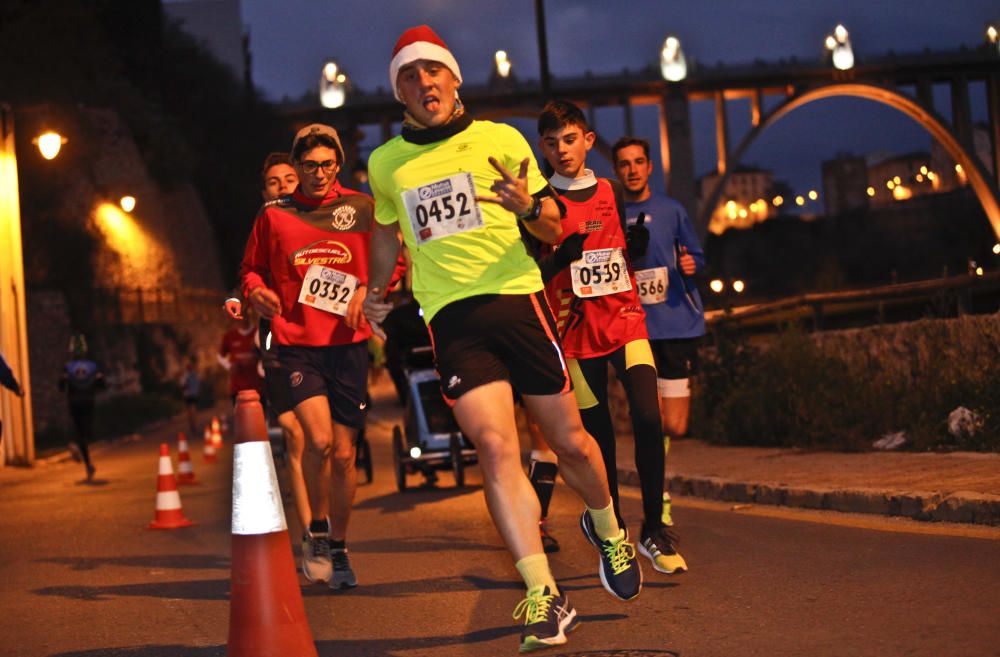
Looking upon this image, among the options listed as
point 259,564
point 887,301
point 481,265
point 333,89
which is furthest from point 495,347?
point 333,89

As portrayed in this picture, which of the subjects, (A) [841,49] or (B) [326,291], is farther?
(A) [841,49]

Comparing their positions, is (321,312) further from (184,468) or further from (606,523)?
(184,468)

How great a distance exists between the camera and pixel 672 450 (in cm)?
1409

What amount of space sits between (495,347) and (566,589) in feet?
5.56

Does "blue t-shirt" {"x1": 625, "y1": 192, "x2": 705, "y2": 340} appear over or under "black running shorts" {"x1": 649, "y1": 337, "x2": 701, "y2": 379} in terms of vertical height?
over

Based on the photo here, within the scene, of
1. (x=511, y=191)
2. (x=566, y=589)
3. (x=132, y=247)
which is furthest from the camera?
(x=132, y=247)

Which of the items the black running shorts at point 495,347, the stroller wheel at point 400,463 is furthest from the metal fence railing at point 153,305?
the black running shorts at point 495,347

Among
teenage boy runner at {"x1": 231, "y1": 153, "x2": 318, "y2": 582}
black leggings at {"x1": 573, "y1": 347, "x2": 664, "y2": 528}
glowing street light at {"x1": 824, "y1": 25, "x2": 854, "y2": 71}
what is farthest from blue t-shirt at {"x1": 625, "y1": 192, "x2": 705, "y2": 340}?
glowing street light at {"x1": 824, "y1": 25, "x2": 854, "y2": 71}

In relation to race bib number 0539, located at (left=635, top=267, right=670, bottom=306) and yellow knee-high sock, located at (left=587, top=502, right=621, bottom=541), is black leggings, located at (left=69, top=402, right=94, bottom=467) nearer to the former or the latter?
race bib number 0539, located at (left=635, top=267, right=670, bottom=306)

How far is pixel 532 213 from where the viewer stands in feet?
17.8

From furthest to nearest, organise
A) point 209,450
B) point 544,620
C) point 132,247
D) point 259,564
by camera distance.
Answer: point 132,247 → point 209,450 → point 544,620 → point 259,564

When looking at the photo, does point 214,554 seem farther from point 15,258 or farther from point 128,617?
point 15,258

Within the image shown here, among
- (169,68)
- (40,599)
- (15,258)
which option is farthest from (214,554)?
(169,68)

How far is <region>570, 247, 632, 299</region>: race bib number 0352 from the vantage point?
712cm
